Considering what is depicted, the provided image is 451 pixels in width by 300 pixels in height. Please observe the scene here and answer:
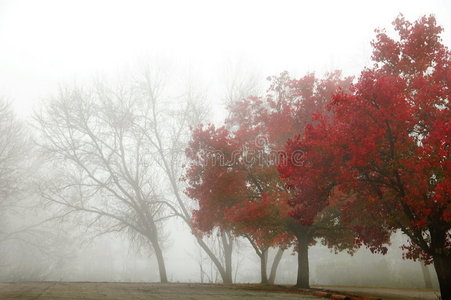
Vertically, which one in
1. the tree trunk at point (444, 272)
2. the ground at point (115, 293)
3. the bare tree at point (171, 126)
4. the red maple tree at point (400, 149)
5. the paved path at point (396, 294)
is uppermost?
the bare tree at point (171, 126)

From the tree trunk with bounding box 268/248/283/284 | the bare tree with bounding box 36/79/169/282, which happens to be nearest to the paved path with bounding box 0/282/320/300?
the tree trunk with bounding box 268/248/283/284

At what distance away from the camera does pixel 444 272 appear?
32.2 feet

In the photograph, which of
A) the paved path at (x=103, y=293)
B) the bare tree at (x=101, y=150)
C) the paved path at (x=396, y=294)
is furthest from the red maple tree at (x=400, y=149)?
the bare tree at (x=101, y=150)

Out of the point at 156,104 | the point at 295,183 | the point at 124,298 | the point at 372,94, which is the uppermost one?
the point at 156,104

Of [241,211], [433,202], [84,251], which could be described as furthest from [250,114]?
[84,251]

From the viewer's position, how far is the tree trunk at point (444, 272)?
31.9 feet

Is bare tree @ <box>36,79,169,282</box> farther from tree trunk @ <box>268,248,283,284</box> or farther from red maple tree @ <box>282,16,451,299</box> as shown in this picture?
red maple tree @ <box>282,16,451,299</box>

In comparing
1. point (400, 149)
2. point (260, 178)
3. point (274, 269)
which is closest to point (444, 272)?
point (400, 149)

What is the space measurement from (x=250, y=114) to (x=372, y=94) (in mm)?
9244

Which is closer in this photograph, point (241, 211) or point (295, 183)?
point (295, 183)

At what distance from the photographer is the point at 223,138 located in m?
15.2

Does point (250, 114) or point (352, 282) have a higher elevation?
point (250, 114)

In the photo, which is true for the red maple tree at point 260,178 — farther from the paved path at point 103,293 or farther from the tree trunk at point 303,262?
the paved path at point 103,293

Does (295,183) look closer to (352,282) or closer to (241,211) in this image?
(241,211)
